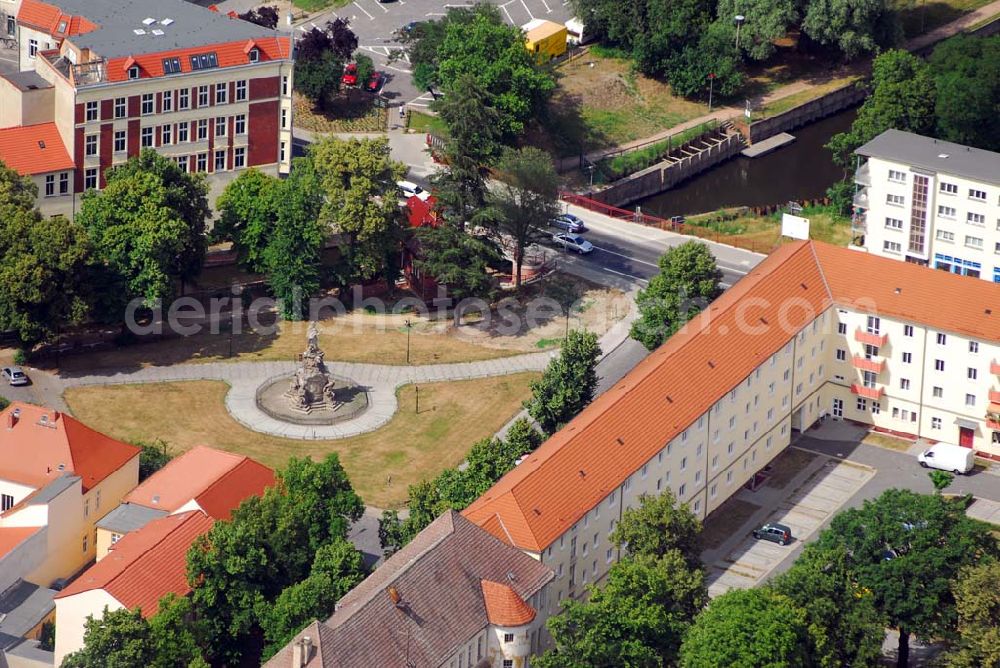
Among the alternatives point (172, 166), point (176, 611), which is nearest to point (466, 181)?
point (172, 166)

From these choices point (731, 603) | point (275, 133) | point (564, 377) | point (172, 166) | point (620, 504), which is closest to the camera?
point (731, 603)

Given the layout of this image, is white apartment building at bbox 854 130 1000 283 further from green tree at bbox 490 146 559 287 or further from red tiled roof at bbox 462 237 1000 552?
green tree at bbox 490 146 559 287

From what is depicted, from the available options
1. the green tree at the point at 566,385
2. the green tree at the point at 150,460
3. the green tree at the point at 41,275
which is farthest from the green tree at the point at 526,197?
the green tree at the point at 150,460

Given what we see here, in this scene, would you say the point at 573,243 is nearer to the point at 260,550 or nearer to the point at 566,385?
the point at 566,385

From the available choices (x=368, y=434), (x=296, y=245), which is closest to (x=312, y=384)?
(x=368, y=434)

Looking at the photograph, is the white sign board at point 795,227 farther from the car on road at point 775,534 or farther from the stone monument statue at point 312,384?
the stone monument statue at point 312,384

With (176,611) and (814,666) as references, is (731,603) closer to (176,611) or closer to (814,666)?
(814,666)
